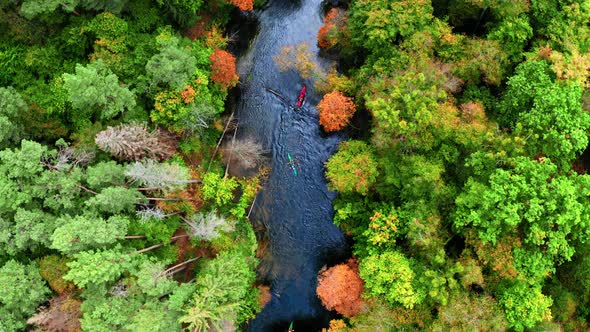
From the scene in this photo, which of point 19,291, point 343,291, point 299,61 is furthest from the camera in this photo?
point 299,61

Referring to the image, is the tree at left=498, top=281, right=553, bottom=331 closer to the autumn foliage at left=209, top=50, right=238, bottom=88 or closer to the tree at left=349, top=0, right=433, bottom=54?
the tree at left=349, top=0, right=433, bottom=54

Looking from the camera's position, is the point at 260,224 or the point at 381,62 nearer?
the point at 381,62

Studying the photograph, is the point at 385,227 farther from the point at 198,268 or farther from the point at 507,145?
the point at 198,268

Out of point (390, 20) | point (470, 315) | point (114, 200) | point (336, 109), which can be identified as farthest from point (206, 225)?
point (390, 20)

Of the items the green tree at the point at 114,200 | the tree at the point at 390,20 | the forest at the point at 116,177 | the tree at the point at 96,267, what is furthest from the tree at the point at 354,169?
the tree at the point at 96,267

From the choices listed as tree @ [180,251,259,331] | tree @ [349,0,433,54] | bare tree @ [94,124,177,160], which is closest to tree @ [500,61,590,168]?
tree @ [349,0,433,54]

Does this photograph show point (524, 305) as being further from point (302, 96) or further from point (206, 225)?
point (302, 96)

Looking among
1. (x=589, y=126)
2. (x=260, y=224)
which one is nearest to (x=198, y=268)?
(x=260, y=224)

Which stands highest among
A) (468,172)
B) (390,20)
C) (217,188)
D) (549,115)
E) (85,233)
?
(390,20)
